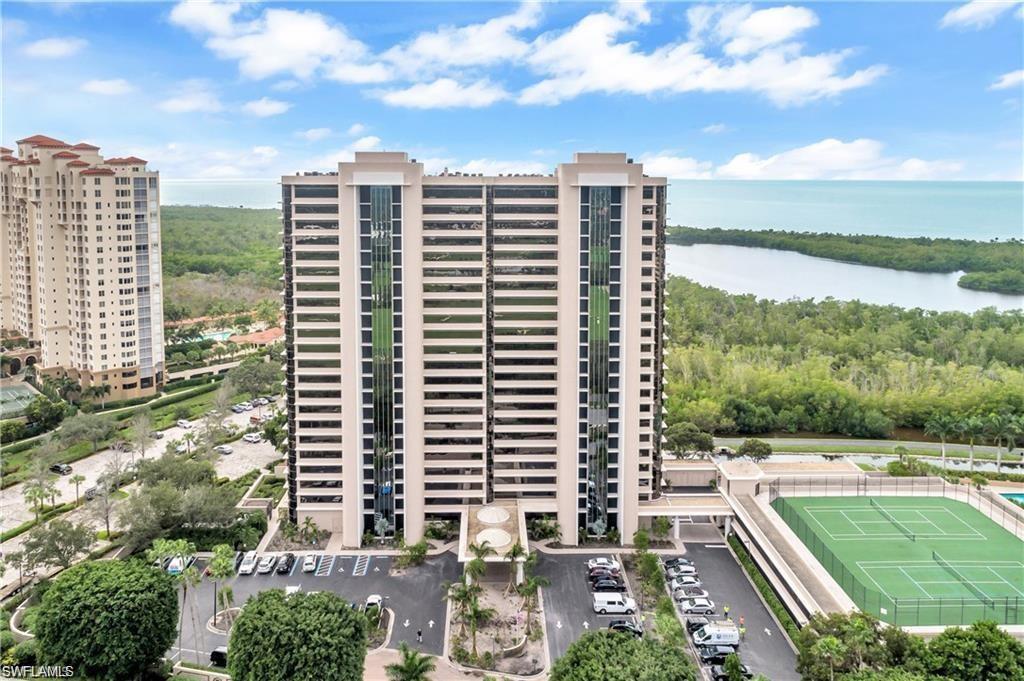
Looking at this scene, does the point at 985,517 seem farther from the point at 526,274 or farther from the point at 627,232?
the point at 526,274

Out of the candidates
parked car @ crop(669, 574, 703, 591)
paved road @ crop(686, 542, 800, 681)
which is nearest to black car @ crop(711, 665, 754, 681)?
paved road @ crop(686, 542, 800, 681)

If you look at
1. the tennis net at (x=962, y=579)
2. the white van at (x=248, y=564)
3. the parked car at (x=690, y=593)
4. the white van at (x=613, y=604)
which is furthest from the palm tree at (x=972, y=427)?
the white van at (x=248, y=564)

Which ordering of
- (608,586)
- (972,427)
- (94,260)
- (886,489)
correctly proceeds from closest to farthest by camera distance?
(608,586)
(886,489)
(972,427)
(94,260)

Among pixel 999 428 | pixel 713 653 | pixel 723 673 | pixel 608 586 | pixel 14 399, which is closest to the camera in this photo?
pixel 723 673

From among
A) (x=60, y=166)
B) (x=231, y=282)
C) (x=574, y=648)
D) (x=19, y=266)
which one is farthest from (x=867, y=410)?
(x=231, y=282)

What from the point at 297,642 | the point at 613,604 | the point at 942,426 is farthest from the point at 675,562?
the point at 942,426

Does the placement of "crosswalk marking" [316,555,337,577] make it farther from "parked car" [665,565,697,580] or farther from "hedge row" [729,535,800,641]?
"hedge row" [729,535,800,641]

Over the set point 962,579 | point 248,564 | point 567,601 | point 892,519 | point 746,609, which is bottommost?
point 746,609

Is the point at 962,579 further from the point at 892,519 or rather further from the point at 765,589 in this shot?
the point at 765,589
